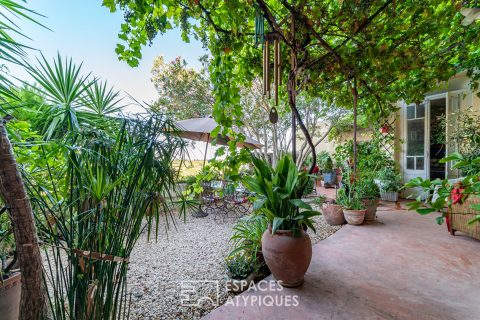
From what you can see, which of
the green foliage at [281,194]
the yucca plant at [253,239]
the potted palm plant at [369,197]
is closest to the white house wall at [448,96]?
the potted palm plant at [369,197]

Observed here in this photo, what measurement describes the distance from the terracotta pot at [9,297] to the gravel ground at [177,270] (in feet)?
2.34

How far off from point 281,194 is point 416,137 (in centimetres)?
551

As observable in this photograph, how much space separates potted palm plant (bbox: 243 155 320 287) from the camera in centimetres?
186

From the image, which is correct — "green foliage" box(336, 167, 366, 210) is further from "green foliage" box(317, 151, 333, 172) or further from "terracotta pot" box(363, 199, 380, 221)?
"green foliage" box(317, 151, 333, 172)

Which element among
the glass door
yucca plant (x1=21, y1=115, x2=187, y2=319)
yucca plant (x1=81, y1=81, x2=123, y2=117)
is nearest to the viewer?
yucca plant (x1=21, y1=115, x2=187, y2=319)

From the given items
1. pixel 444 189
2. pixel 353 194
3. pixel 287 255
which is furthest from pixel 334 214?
pixel 444 189

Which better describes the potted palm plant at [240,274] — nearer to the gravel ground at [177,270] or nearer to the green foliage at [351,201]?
the gravel ground at [177,270]

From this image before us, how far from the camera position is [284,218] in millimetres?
1892

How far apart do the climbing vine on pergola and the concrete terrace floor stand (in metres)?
1.39

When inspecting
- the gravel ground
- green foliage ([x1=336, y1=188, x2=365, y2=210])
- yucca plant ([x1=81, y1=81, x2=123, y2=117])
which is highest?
yucca plant ([x1=81, y1=81, x2=123, y2=117])

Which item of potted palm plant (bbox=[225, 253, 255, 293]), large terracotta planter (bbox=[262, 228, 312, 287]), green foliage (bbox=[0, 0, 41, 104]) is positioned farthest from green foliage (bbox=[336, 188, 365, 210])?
green foliage (bbox=[0, 0, 41, 104])

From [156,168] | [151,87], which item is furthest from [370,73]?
[151,87]

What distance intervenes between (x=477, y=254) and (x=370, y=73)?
102 inches

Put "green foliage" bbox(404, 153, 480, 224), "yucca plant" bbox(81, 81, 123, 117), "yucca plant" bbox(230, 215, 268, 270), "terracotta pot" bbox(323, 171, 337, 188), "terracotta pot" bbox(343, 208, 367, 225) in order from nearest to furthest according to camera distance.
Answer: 1. "green foliage" bbox(404, 153, 480, 224)
2. "yucca plant" bbox(81, 81, 123, 117)
3. "yucca plant" bbox(230, 215, 268, 270)
4. "terracotta pot" bbox(343, 208, 367, 225)
5. "terracotta pot" bbox(323, 171, 337, 188)
